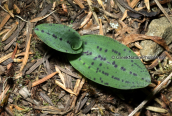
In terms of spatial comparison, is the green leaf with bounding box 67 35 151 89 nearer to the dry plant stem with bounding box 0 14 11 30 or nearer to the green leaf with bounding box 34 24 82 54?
the green leaf with bounding box 34 24 82 54

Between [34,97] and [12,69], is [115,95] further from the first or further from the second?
[12,69]

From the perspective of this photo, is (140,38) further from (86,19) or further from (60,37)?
(60,37)

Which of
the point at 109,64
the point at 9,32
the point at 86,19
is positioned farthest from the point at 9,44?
the point at 109,64

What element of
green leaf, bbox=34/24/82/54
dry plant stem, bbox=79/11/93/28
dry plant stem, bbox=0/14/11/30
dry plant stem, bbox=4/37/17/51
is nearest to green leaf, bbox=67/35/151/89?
green leaf, bbox=34/24/82/54

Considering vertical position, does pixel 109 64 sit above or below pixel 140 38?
below

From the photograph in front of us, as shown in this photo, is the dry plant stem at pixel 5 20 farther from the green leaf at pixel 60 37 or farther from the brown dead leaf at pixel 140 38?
the brown dead leaf at pixel 140 38

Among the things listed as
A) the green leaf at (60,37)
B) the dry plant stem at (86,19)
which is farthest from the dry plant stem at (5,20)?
the dry plant stem at (86,19)
